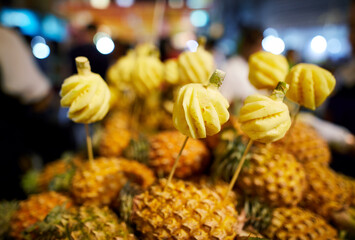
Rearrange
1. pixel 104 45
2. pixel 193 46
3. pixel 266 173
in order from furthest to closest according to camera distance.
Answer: pixel 193 46 < pixel 104 45 < pixel 266 173

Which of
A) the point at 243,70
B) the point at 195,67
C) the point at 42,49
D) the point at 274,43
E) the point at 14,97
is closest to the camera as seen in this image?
the point at 195,67

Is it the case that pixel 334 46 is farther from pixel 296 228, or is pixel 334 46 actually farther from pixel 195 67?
pixel 296 228

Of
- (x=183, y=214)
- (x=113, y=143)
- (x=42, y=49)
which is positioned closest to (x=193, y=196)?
(x=183, y=214)

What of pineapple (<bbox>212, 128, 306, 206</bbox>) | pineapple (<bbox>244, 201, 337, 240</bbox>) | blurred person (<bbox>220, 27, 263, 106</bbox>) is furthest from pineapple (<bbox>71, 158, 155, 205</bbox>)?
blurred person (<bbox>220, 27, 263, 106</bbox>)

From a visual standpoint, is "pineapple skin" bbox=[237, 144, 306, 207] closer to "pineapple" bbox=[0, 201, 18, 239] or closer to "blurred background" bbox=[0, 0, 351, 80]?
"pineapple" bbox=[0, 201, 18, 239]

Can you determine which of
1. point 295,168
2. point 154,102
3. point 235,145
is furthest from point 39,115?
point 295,168

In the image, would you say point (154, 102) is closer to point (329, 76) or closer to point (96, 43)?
point (329, 76)
